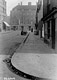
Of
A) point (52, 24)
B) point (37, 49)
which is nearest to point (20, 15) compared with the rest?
point (52, 24)

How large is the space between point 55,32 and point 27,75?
13.9 ft

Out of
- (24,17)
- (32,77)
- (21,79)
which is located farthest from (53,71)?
(24,17)

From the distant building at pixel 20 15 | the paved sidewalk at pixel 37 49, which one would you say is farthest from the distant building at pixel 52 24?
the distant building at pixel 20 15

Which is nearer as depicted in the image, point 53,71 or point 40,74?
point 40,74

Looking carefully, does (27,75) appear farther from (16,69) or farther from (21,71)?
(16,69)

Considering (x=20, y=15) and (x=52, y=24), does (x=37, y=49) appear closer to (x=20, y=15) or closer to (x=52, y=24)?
(x=52, y=24)

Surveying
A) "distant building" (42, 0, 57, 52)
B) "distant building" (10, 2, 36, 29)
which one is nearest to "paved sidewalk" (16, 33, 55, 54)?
"distant building" (42, 0, 57, 52)

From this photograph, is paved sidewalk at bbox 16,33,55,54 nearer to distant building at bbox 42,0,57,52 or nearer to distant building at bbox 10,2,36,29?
distant building at bbox 42,0,57,52

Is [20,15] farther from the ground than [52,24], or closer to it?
farther from the ground

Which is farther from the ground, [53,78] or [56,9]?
[56,9]

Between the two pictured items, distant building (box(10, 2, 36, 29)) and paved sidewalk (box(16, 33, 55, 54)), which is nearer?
distant building (box(10, 2, 36, 29))

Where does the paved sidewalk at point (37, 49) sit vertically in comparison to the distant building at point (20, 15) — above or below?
below

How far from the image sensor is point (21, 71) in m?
3.81

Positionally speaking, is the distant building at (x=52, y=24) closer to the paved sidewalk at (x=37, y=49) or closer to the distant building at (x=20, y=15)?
the paved sidewalk at (x=37, y=49)
